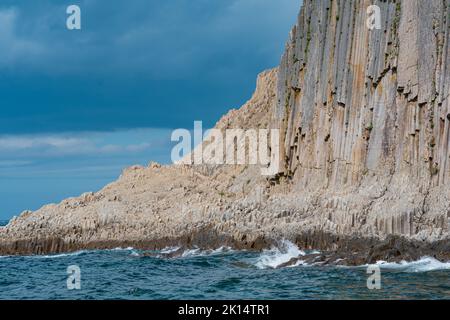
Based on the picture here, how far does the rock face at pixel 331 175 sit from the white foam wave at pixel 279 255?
837 mm

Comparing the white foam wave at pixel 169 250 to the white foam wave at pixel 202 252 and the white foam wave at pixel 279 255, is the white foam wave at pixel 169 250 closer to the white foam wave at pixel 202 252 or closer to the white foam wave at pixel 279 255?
the white foam wave at pixel 202 252

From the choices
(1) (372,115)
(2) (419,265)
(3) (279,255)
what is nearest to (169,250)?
(3) (279,255)

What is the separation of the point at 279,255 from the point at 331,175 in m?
12.0

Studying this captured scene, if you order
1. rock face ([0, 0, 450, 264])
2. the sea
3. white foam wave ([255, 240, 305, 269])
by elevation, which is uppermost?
rock face ([0, 0, 450, 264])

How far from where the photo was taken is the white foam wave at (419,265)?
35031 mm

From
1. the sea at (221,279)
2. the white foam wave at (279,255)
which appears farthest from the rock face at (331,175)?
the sea at (221,279)

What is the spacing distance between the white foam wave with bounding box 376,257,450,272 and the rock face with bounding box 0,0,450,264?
87cm

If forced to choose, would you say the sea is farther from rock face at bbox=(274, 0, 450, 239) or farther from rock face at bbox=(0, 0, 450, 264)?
rock face at bbox=(274, 0, 450, 239)

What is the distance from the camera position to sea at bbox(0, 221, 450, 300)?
3047 cm

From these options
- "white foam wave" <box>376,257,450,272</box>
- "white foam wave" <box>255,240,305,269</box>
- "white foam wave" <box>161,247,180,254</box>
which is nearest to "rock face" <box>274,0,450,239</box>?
"white foam wave" <box>255,240,305,269</box>

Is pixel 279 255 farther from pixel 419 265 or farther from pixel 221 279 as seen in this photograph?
pixel 419 265

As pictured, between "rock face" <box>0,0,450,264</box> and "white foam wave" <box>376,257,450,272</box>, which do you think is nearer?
"white foam wave" <box>376,257,450,272</box>
